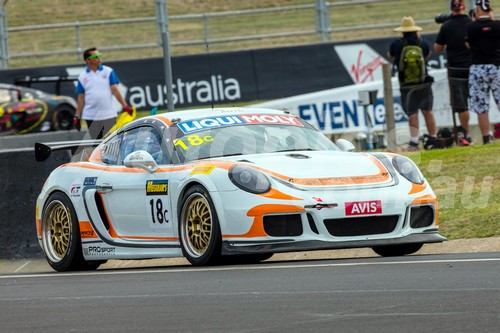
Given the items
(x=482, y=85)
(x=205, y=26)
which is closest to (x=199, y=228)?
(x=482, y=85)

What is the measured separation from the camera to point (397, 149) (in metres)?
17.5

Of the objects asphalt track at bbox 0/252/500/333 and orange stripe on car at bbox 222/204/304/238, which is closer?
asphalt track at bbox 0/252/500/333

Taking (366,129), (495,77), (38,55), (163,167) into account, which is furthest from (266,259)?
(38,55)

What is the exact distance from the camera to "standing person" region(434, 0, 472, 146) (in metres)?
17.4

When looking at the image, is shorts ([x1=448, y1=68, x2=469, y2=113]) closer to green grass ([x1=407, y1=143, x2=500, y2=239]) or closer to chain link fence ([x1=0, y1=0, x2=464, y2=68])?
green grass ([x1=407, y1=143, x2=500, y2=239])

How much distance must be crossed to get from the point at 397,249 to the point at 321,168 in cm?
107

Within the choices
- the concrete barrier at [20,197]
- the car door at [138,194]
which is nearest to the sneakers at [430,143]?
the concrete barrier at [20,197]

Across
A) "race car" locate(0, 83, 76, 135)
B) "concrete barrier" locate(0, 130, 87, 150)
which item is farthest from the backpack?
"race car" locate(0, 83, 76, 135)

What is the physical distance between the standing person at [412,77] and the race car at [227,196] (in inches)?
274

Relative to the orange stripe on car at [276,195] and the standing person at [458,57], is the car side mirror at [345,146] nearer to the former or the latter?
the orange stripe on car at [276,195]

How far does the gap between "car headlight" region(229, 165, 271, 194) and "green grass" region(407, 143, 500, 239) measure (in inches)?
94.8

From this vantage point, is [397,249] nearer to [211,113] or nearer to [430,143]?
[211,113]

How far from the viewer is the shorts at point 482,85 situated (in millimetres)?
16281

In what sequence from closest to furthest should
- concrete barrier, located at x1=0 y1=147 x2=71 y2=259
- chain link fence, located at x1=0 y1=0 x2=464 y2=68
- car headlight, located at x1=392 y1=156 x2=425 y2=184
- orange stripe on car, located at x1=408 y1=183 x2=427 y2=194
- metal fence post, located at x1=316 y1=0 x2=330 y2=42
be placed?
orange stripe on car, located at x1=408 y1=183 x2=427 y2=194, car headlight, located at x1=392 y1=156 x2=425 y2=184, concrete barrier, located at x1=0 y1=147 x2=71 y2=259, metal fence post, located at x1=316 y1=0 x2=330 y2=42, chain link fence, located at x1=0 y1=0 x2=464 y2=68
